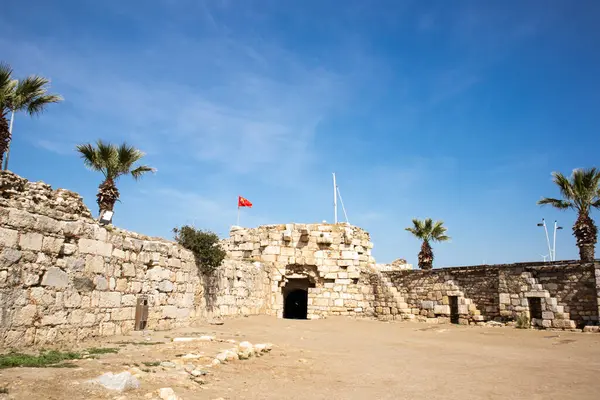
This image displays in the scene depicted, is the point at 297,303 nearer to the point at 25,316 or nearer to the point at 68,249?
the point at 68,249

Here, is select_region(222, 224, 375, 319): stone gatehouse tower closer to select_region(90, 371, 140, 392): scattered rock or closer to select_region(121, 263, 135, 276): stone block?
select_region(121, 263, 135, 276): stone block

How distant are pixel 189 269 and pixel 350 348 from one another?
5.45 meters

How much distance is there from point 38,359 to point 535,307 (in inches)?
674

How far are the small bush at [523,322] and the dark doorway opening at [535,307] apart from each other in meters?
0.36

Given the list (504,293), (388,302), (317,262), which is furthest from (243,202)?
(504,293)

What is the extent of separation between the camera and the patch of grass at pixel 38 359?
587 centimetres

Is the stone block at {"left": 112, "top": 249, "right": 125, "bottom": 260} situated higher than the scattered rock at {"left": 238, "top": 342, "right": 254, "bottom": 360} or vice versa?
the stone block at {"left": 112, "top": 249, "right": 125, "bottom": 260}

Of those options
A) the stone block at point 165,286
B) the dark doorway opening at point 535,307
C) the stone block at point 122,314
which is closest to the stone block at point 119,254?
the stone block at point 122,314

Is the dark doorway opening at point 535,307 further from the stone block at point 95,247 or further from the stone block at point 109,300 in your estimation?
the stone block at point 95,247

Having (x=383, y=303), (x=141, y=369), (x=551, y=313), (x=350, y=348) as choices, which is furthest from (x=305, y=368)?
(x=383, y=303)

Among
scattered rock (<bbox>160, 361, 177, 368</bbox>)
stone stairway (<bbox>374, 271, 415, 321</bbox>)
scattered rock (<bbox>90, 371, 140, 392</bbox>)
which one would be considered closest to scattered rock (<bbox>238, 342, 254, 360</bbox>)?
scattered rock (<bbox>160, 361, 177, 368</bbox>)

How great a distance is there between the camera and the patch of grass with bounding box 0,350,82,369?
5871 mm

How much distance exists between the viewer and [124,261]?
34.8 feet

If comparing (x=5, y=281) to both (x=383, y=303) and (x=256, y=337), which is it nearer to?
(x=256, y=337)
